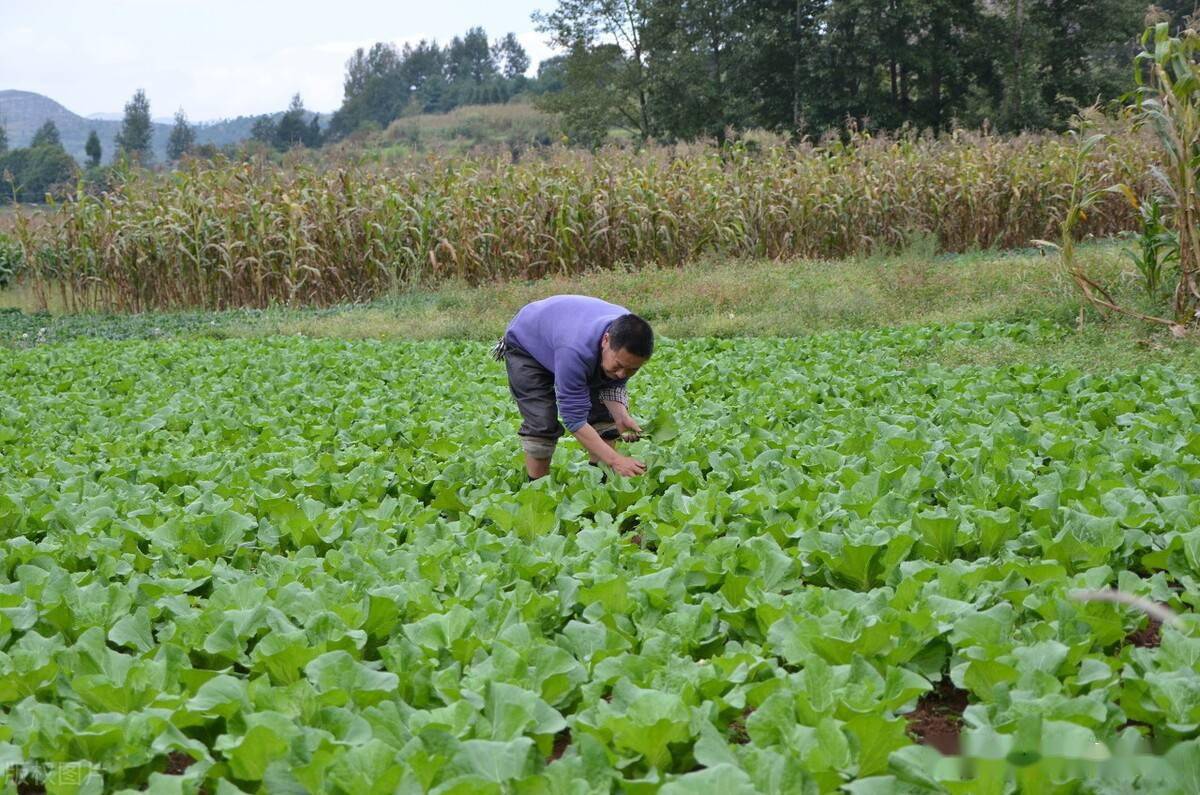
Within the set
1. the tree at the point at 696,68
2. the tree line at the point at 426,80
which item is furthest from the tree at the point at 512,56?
the tree at the point at 696,68

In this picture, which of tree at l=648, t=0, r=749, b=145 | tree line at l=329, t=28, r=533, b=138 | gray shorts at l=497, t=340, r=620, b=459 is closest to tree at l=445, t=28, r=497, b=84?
tree line at l=329, t=28, r=533, b=138

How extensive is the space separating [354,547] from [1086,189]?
18.2 m

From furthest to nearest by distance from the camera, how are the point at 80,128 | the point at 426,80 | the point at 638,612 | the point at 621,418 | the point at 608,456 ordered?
the point at 80,128 < the point at 426,80 < the point at 621,418 < the point at 608,456 < the point at 638,612

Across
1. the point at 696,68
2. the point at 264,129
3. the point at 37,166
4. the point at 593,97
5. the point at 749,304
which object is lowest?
the point at 749,304

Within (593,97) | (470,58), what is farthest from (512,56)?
(593,97)

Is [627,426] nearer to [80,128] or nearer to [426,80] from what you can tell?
[426,80]

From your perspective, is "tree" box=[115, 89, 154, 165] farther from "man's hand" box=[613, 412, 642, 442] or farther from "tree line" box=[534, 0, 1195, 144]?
"man's hand" box=[613, 412, 642, 442]

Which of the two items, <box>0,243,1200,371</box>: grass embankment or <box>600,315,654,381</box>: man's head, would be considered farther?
<box>0,243,1200,371</box>: grass embankment

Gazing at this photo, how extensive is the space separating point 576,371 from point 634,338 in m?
0.44

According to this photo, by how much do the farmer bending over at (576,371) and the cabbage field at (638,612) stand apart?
19 centimetres

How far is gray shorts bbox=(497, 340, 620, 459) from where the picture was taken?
561 cm

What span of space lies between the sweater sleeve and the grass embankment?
5340 mm

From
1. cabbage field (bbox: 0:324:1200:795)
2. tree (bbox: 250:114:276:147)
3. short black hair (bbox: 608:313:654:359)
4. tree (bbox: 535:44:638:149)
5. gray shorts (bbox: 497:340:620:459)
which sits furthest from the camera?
tree (bbox: 250:114:276:147)

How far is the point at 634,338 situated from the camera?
4.87 meters
